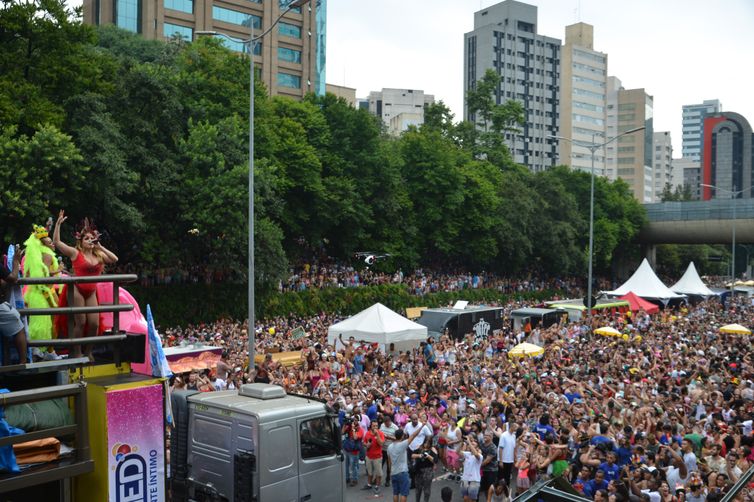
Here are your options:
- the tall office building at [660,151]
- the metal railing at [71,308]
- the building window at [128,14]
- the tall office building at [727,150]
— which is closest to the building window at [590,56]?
the tall office building at [727,150]

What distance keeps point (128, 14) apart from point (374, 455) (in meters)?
61.7

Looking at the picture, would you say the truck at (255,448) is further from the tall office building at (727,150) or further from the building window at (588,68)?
the tall office building at (727,150)

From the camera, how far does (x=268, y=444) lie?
9531 mm

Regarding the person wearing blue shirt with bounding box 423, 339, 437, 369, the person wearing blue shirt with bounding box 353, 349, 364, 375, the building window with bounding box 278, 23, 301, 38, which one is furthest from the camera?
the building window with bounding box 278, 23, 301, 38

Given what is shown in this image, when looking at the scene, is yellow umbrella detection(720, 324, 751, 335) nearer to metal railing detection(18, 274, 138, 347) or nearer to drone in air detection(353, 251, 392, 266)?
drone in air detection(353, 251, 392, 266)

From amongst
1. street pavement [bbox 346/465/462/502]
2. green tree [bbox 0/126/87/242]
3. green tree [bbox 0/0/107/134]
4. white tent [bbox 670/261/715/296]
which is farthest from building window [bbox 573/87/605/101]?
street pavement [bbox 346/465/462/502]

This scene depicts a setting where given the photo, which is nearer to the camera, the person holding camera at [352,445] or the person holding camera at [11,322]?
the person holding camera at [11,322]

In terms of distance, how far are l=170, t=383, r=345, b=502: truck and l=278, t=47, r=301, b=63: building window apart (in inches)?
2635

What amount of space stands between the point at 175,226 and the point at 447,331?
1326 centimetres

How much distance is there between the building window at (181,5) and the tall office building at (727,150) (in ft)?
398

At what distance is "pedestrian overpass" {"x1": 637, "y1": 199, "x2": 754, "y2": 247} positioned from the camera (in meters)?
64.9

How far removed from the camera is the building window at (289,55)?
241ft

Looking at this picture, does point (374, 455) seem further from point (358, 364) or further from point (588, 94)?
point (588, 94)

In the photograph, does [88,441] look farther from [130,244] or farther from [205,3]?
[205,3]
